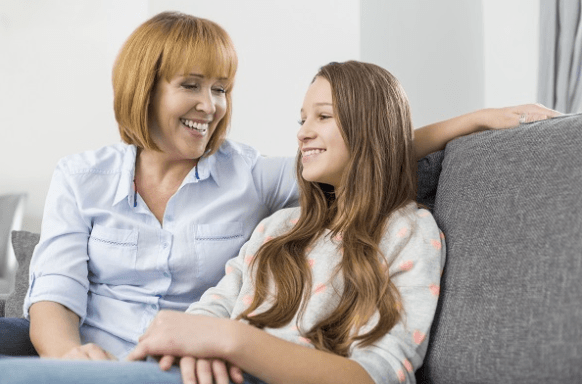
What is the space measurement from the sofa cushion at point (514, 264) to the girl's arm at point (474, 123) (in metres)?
0.08

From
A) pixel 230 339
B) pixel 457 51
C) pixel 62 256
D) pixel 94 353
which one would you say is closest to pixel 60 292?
pixel 62 256

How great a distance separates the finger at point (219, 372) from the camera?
1.12m

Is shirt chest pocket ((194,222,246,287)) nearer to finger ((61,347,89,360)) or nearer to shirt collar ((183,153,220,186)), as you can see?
shirt collar ((183,153,220,186))

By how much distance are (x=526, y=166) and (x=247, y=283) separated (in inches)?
23.9

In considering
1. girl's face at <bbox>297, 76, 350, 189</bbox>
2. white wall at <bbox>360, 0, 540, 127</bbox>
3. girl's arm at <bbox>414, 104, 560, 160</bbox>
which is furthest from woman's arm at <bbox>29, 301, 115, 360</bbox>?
white wall at <bbox>360, 0, 540, 127</bbox>

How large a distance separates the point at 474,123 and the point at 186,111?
0.68 metres

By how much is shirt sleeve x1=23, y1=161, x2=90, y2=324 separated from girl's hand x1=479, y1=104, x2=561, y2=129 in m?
0.97

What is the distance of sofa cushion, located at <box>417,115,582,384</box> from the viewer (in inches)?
44.5

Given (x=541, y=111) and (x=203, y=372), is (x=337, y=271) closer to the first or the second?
(x=203, y=372)

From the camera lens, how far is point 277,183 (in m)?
1.85

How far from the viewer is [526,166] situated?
1.34 meters

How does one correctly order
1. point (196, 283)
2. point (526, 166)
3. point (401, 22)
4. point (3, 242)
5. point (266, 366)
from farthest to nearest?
1. point (3, 242)
2. point (401, 22)
3. point (196, 283)
4. point (526, 166)
5. point (266, 366)

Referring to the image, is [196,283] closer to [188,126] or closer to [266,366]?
[188,126]

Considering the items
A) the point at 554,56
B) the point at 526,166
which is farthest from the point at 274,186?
the point at 554,56
